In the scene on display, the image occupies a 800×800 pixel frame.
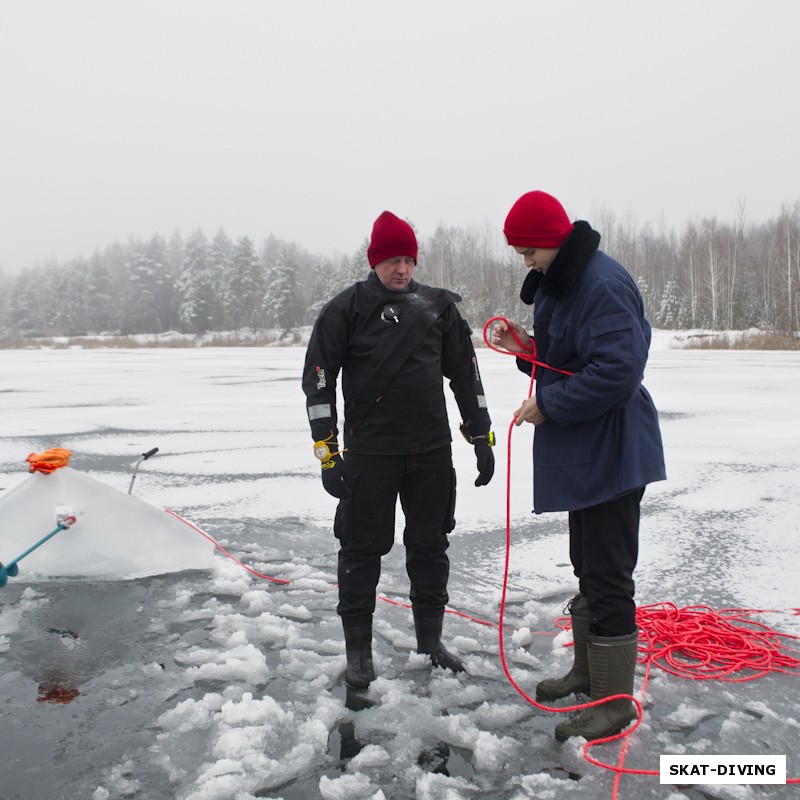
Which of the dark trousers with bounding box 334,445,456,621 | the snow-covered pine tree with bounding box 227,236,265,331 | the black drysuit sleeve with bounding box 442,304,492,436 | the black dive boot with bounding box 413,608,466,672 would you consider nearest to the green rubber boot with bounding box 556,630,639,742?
the black dive boot with bounding box 413,608,466,672

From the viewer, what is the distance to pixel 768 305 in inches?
1891

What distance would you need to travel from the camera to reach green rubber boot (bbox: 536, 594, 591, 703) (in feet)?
8.82

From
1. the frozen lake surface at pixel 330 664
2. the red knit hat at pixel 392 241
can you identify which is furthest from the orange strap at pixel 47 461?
the red knit hat at pixel 392 241

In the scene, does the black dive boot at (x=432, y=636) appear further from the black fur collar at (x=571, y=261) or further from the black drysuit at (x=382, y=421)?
the black fur collar at (x=571, y=261)

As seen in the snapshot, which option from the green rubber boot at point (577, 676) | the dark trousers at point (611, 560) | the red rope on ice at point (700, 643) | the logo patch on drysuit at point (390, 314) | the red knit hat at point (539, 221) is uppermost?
the red knit hat at point (539, 221)

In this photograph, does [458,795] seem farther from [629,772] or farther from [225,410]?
[225,410]

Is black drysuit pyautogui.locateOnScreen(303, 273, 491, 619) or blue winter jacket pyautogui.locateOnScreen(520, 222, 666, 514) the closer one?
blue winter jacket pyautogui.locateOnScreen(520, 222, 666, 514)

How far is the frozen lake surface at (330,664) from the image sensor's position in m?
2.21

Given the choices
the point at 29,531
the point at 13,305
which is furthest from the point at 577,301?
the point at 13,305

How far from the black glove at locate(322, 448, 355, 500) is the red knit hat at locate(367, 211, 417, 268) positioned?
84 centimetres

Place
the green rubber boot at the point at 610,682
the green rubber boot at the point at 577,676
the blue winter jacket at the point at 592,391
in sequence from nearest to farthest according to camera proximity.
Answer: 1. the blue winter jacket at the point at 592,391
2. the green rubber boot at the point at 610,682
3. the green rubber boot at the point at 577,676

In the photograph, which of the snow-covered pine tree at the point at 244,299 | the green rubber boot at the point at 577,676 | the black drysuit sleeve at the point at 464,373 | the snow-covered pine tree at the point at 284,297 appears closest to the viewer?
the green rubber boot at the point at 577,676

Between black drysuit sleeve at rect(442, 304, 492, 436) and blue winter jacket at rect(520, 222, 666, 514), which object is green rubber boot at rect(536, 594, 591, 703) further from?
black drysuit sleeve at rect(442, 304, 492, 436)

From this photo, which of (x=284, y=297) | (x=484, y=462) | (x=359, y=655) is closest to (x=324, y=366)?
(x=484, y=462)
